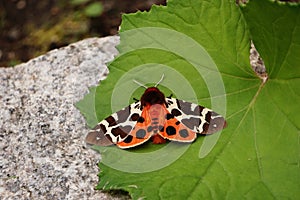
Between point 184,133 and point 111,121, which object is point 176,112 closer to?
point 184,133

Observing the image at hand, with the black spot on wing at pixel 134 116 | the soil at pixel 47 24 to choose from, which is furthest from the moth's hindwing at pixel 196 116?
the soil at pixel 47 24

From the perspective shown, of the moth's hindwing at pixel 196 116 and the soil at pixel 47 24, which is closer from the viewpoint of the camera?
the moth's hindwing at pixel 196 116

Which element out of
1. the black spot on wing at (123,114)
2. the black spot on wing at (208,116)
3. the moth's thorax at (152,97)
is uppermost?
the moth's thorax at (152,97)

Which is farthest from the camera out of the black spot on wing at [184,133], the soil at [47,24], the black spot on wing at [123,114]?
the soil at [47,24]

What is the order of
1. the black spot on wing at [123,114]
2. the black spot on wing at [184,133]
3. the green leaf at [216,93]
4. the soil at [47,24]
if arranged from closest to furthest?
the green leaf at [216,93] < the black spot on wing at [184,133] < the black spot on wing at [123,114] < the soil at [47,24]

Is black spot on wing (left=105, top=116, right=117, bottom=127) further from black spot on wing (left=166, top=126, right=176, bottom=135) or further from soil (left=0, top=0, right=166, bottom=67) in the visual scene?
soil (left=0, top=0, right=166, bottom=67)

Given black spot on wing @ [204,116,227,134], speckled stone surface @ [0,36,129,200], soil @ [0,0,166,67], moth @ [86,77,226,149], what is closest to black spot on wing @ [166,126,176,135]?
moth @ [86,77,226,149]

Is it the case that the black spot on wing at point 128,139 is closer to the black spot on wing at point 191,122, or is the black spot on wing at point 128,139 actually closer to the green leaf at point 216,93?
the green leaf at point 216,93
